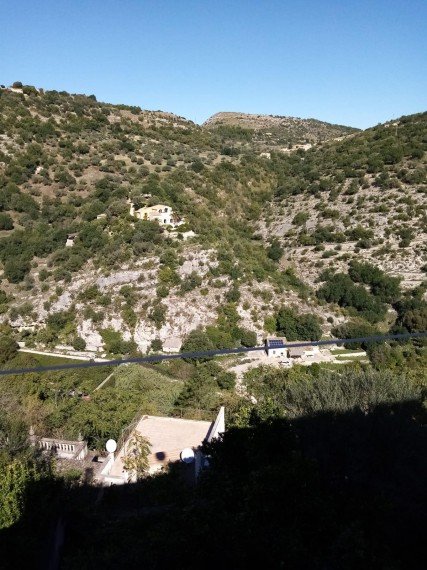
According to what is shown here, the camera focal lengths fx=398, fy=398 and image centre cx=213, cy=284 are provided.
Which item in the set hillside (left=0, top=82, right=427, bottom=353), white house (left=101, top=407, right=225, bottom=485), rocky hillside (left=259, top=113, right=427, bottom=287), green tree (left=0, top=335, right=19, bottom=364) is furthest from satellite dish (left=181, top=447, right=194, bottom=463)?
rocky hillside (left=259, top=113, right=427, bottom=287)

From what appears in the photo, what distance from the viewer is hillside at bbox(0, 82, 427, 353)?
82.9 feet

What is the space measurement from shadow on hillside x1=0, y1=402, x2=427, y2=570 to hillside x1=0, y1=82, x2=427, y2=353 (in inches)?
578

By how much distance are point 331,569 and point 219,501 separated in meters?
1.65

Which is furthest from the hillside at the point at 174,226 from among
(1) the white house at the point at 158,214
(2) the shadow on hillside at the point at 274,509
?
(2) the shadow on hillside at the point at 274,509

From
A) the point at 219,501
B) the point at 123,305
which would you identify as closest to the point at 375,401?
the point at 219,501

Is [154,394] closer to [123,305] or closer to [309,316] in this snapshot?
[123,305]

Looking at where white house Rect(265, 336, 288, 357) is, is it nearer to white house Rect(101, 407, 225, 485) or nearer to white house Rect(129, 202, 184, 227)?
white house Rect(101, 407, 225, 485)

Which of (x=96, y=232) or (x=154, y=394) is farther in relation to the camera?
(x=96, y=232)

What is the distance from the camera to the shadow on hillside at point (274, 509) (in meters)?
5.04

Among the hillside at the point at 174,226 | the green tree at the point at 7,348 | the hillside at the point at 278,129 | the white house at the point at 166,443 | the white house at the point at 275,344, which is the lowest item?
the white house at the point at 166,443

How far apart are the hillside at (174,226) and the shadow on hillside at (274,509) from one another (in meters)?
14.7

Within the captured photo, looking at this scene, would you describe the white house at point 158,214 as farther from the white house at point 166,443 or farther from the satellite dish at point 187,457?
the satellite dish at point 187,457

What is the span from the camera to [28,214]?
105 feet

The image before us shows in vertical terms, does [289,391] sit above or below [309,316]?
below
